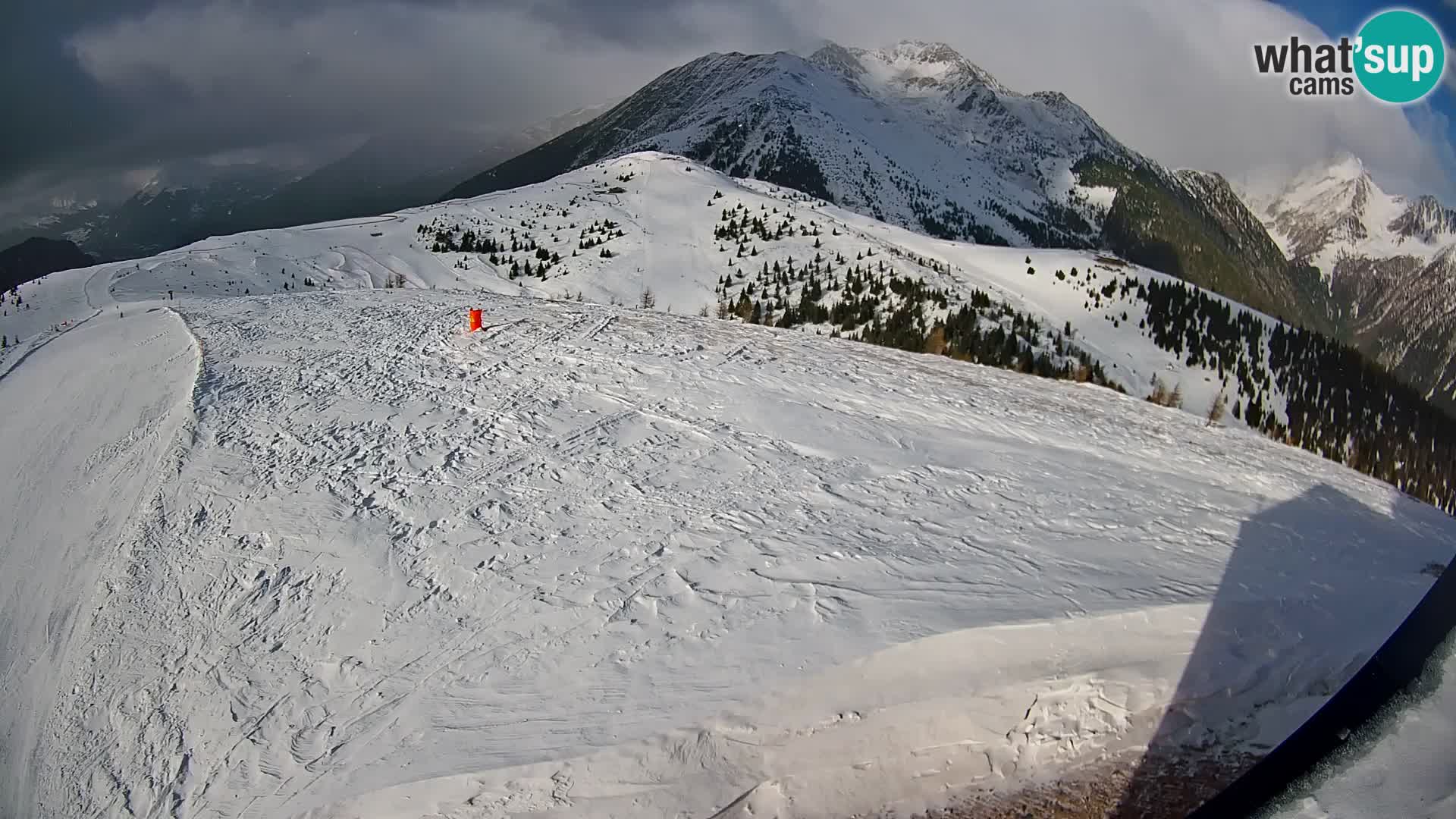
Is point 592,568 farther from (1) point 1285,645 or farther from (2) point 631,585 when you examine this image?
(1) point 1285,645

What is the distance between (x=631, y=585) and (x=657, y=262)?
23.8 meters

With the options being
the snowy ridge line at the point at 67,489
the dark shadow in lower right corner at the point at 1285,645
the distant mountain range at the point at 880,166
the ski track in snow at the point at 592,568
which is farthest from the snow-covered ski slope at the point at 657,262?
the distant mountain range at the point at 880,166

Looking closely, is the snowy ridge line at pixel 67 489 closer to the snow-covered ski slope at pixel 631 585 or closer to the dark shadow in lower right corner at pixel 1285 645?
the snow-covered ski slope at pixel 631 585

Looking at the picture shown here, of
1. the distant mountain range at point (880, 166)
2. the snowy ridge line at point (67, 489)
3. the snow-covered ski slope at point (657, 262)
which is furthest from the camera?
the distant mountain range at point (880, 166)

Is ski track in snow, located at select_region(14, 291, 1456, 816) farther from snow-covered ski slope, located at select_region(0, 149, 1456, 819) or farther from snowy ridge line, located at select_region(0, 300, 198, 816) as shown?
snowy ridge line, located at select_region(0, 300, 198, 816)

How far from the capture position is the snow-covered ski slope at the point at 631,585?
444cm

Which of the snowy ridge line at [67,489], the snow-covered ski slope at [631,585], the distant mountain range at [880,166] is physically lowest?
the snowy ridge line at [67,489]

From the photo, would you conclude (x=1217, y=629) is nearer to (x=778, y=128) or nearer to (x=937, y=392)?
(x=937, y=392)

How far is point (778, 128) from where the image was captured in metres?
126

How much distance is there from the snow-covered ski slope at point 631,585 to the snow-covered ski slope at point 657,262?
1032cm

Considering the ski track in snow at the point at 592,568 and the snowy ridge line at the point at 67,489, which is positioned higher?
the ski track in snow at the point at 592,568

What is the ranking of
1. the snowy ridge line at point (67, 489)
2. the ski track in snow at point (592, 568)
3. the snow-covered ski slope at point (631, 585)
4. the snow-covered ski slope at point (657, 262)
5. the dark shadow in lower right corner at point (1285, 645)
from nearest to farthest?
1. the dark shadow in lower right corner at point (1285, 645)
2. the snow-covered ski slope at point (631, 585)
3. the ski track in snow at point (592, 568)
4. the snowy ridge line at point (67, 489)
5. the snow-covered ski slope at point (657, 262)

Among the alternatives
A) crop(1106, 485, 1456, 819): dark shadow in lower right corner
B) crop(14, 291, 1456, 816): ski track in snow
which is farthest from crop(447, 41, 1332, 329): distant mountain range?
crop(1106, 485, 1456, 819): dark shadow in lower right corner

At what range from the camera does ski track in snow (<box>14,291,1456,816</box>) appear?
4.64 meters
